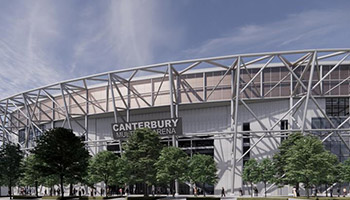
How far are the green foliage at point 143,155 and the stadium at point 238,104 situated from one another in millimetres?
9346

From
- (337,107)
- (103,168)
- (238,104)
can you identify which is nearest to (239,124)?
(238,104)

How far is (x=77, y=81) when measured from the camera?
61344 mm

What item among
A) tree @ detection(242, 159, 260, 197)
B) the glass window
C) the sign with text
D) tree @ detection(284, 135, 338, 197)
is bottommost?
tree @ detection(242, 159, 260, 197)

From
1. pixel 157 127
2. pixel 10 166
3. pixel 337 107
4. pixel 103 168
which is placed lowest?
pixel 10 166

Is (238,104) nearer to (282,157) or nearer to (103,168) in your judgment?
(282,157)

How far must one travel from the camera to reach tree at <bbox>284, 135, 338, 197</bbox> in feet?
120

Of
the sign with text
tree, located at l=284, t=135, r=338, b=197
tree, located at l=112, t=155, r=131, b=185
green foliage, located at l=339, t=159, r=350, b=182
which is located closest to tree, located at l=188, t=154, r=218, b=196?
the sign with text

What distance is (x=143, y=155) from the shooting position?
43500 mm

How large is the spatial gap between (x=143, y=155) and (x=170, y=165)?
413cm

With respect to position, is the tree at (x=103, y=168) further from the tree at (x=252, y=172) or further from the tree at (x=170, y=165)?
the tree at (x=252, y=172)

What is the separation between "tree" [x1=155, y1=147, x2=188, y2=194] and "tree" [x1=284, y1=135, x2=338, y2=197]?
12.3m

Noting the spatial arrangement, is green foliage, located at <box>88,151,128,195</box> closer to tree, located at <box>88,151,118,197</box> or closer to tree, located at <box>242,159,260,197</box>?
tree, located at <box>88,151,118,197</box>

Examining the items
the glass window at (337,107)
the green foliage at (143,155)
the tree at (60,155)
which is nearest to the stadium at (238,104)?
the glass window at (337,107)

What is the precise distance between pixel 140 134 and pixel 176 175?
6.84 meters
